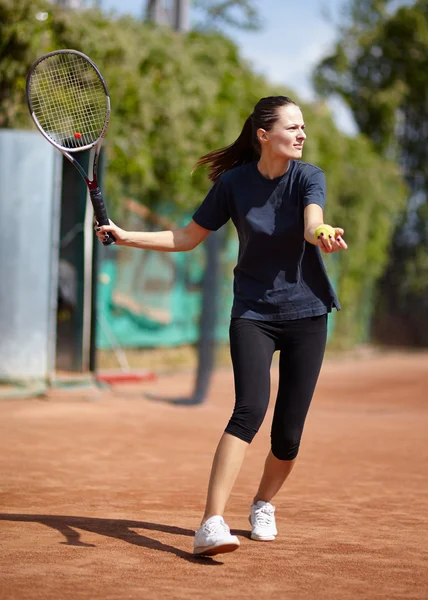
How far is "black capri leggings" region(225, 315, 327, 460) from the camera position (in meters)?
4.24

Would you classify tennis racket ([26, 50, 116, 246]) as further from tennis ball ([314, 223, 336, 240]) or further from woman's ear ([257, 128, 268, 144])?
tennis ball ([314, 223, 336, 240])

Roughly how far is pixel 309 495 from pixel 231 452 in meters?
1.63

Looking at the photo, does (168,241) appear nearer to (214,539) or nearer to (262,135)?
(262,135)

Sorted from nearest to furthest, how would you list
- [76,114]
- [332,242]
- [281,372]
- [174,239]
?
[332,242] → [281,372] → [174,239] → [76,114]

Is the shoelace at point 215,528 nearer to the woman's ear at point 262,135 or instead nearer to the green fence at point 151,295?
the woman's ear at point 262,135

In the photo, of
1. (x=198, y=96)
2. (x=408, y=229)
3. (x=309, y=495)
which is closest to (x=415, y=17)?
(x=408, y=229)

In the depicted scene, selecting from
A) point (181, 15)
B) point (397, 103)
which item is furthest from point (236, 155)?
point (397, 103)

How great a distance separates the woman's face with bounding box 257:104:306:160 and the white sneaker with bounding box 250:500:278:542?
4.89 feet

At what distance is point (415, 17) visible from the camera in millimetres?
23609

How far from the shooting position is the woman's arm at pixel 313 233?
3854mm

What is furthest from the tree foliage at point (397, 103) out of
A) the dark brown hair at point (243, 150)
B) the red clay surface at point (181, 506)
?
the dark brown hair at point (243, 150)

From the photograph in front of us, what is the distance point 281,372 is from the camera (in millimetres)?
4488

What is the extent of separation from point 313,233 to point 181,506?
1857mm

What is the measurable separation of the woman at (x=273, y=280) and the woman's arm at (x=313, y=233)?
0.02 m
